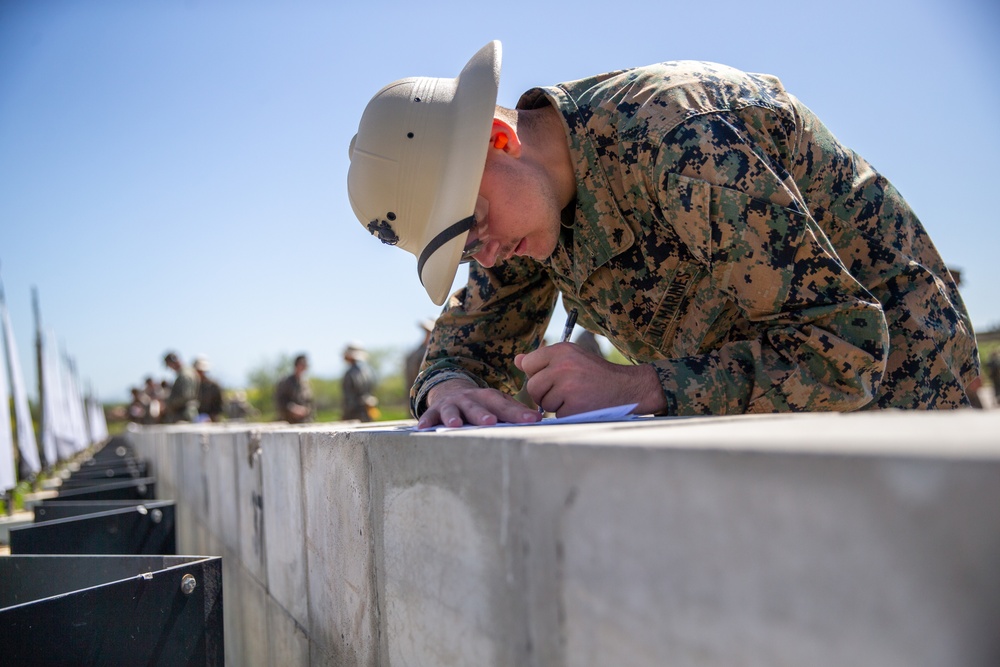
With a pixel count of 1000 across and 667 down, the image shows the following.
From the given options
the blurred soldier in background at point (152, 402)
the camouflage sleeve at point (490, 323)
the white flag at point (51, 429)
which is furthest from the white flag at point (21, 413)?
the camouflage sleeve at point (490, 323)

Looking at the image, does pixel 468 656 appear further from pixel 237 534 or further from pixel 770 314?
pixel 237 534

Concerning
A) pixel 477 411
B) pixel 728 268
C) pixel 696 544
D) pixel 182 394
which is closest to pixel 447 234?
pixel 477 411

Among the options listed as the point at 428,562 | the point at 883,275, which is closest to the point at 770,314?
the point at 883,275

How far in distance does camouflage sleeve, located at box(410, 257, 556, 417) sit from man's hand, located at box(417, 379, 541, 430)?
0.71m

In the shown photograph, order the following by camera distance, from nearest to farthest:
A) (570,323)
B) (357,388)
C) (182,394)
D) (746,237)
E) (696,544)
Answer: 1. (696,544)
2. (746,237)
3. (570,323)
4. (357,388)
5. (182,394)

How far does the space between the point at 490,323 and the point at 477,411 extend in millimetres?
985

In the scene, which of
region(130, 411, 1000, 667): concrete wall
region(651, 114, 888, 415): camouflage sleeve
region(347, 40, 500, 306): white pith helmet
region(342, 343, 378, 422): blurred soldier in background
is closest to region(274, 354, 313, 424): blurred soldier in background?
region(342, 343, 378, 422): blurred soldier in background

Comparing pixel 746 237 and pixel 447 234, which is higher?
pixel 447 234

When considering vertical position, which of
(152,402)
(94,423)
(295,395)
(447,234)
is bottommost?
(94,423)

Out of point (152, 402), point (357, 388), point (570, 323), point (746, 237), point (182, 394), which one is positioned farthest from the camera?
point (152, 402)

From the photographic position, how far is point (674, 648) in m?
0.68

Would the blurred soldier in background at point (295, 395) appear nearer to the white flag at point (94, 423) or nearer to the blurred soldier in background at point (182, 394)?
the blurred soldier in background at point (182, 394)

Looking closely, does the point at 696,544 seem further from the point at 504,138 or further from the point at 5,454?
the point at 5,454

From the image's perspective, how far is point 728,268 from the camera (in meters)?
1.60
